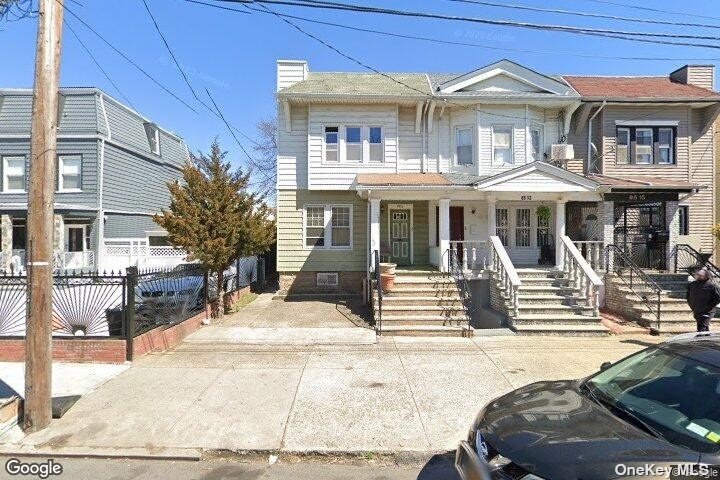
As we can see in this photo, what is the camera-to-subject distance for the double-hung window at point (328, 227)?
45.0 feet

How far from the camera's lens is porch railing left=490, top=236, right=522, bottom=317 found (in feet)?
30.5

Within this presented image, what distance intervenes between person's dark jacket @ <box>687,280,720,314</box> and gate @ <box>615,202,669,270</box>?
5.56 metres

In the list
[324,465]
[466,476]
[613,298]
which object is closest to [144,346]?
[324,465]

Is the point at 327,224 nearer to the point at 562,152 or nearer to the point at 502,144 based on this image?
the point at 502,144

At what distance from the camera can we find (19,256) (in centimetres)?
1712

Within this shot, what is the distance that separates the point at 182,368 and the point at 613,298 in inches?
446

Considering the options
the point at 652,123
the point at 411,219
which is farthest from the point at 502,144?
the point at 652,123

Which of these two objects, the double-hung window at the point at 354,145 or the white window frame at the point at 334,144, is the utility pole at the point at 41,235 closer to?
the white window frame at the point at 334,144

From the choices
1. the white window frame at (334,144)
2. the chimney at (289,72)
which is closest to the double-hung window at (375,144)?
the white window frame at (334,144)

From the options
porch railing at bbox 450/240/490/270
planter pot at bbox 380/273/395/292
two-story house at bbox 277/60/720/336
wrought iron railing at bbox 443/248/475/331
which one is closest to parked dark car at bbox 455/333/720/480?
wrought iron railing at bbox 443/248/475/331

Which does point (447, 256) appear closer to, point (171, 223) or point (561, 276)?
point (561, 276)

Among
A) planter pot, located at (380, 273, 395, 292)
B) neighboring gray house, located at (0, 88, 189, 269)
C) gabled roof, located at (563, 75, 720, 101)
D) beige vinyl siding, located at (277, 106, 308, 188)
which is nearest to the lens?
planter pot, located at (380, 273, 395, 292)

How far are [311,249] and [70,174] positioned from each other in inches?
501

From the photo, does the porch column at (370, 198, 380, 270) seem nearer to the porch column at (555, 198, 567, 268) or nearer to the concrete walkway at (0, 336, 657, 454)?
the concrete walkway at (0, 336, 657, 454)
